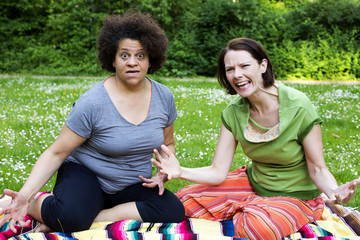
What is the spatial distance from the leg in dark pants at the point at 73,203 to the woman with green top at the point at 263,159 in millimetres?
546

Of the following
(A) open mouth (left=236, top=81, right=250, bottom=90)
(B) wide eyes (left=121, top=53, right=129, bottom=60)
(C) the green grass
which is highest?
(B) wide eyes (left=121, top=53, right=129, bottom=60)

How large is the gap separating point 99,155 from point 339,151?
3394mm

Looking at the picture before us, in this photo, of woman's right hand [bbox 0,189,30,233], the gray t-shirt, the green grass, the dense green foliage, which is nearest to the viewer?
woman's right hand [bbox 0,189,30,233]

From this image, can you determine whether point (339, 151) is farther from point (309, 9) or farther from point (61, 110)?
point (309, 9)

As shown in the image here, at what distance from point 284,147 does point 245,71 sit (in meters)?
0.63

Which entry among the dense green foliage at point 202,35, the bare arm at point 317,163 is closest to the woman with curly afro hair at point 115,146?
the bare arm at point 317,163

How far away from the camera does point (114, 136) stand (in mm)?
2906

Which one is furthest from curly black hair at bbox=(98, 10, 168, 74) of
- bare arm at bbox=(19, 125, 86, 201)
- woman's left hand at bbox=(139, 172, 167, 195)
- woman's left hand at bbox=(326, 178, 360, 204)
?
woman's left hand at bbox=(326, 178, 360, 204)

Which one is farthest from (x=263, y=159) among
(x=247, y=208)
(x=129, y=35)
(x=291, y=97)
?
(x=129, y=35)

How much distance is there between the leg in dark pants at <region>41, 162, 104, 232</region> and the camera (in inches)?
109

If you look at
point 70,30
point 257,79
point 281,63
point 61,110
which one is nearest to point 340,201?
point 257,79

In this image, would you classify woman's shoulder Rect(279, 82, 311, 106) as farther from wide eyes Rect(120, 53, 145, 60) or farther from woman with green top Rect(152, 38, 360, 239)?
wide eyes Rect(120, 53, 145, 60)

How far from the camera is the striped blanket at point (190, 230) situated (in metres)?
2.73

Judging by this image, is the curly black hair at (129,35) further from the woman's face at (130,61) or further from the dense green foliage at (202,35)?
the dense green foliage at (202,35)
